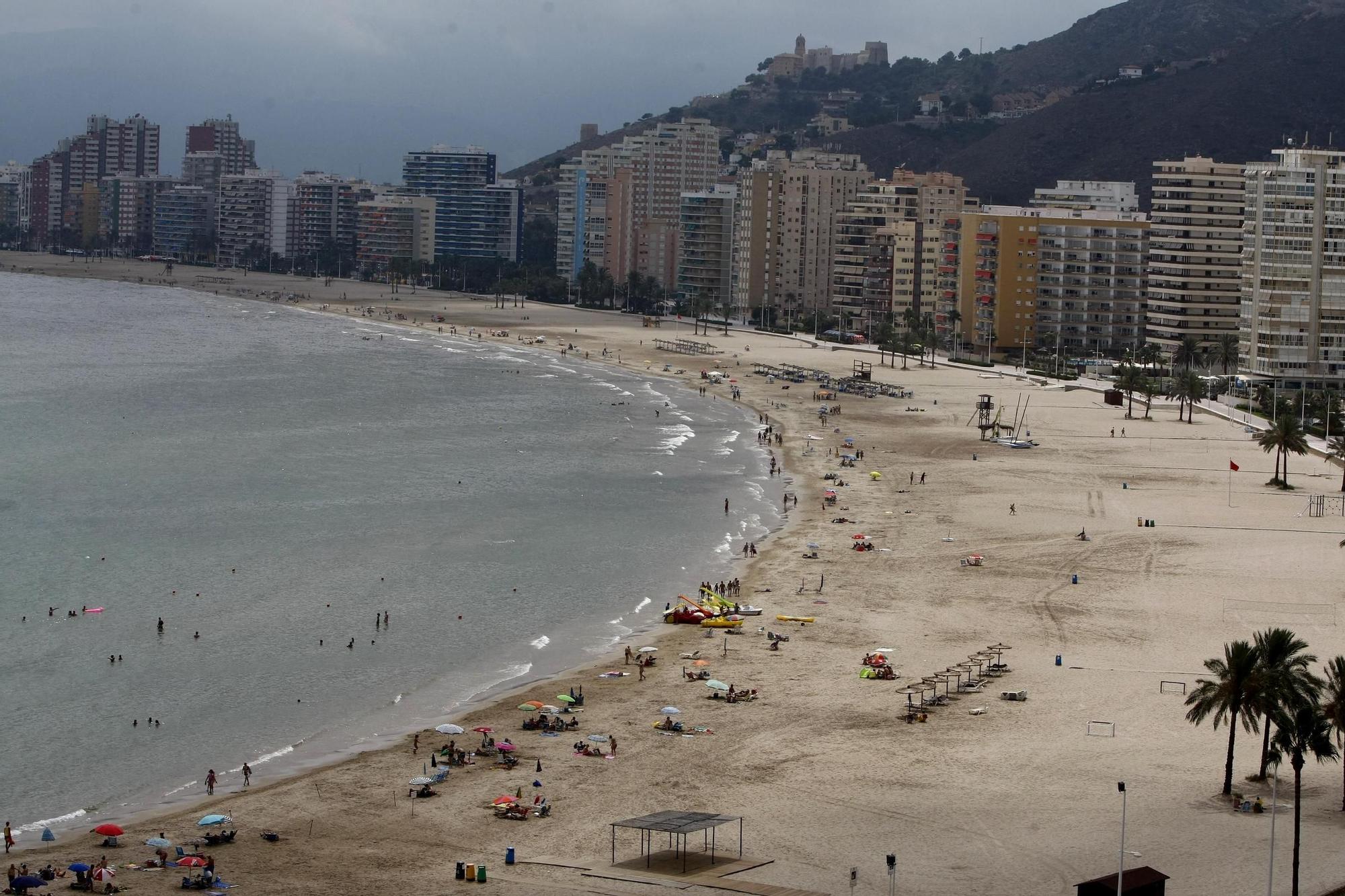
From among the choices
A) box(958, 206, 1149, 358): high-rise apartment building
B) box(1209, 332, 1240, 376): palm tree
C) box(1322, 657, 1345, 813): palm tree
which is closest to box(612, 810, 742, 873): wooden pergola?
box(1322, 657, 1345, 813): palm tree

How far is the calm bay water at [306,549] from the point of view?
34781mm

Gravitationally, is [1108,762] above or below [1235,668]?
below

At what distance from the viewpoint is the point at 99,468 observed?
68938 millimetres

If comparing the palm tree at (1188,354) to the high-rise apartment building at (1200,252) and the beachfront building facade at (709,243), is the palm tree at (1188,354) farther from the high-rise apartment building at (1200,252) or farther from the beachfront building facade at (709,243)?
the beachfront building facade at (709,243)

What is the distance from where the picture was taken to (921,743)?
3225cm

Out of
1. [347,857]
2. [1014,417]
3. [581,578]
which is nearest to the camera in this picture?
[347,857]

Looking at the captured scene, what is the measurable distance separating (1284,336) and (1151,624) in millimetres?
49518

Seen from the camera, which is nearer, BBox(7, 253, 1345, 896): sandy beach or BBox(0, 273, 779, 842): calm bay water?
BBox(7, 253, 1345, 896): sandy beach

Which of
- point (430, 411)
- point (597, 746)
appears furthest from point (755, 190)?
point (597, 746)

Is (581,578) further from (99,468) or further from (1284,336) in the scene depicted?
(1284,336)

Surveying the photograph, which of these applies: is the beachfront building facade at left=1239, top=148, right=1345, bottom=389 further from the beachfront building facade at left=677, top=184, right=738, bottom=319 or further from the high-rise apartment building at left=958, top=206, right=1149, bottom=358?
the beachfront building facade at left=677, top=184, right=738, bottom=319

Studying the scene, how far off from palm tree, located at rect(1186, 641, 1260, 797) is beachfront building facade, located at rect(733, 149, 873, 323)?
12635cm

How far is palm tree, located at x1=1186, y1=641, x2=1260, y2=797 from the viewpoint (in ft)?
91.8

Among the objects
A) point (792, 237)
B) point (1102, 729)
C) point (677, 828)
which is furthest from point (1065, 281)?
point (677, 828)
